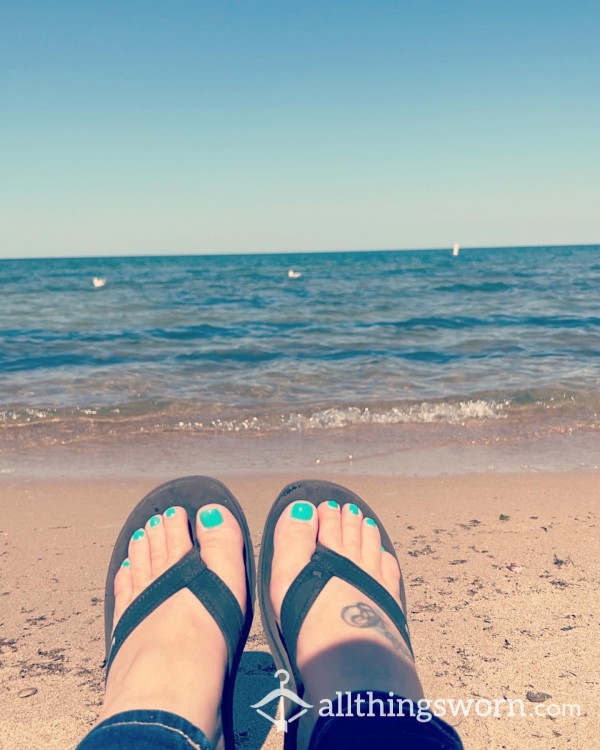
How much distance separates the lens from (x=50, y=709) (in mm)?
1514

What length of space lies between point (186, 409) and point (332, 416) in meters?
1.03

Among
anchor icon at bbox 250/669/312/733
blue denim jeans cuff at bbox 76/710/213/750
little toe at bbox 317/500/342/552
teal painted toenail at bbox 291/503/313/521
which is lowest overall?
anchor icon at bbox 250/669/312/733

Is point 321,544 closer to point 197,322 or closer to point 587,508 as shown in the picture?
point 587,508

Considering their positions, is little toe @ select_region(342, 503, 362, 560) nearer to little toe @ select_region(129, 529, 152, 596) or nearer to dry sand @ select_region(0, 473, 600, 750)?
dry sand @ select_region(0, 473, 600, 750)

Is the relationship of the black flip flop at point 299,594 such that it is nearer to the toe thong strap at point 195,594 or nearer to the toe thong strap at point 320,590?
the toe thong strap at point 320,590

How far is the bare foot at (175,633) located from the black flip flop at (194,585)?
2 cm

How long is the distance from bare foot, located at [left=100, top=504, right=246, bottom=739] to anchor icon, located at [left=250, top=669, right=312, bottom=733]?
0.54ft

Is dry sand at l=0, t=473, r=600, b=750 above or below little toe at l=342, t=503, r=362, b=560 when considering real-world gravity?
below

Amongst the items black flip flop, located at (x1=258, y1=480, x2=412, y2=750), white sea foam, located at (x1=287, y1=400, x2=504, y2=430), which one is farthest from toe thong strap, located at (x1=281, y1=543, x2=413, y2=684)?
white sea foam, located at (x1=287, y1=400, x2=504, y2=430)

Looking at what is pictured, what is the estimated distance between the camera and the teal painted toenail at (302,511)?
2.05m


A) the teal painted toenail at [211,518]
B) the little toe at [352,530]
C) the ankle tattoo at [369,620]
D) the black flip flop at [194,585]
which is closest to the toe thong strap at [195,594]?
the black flip flop at [194,585]

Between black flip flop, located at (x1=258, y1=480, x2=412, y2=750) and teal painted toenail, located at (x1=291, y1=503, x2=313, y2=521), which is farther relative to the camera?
teal painted toenail, located at (x1=291, y1=503, x2=313, y2=521)

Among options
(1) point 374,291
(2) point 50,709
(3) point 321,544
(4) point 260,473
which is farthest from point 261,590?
(1) point 374,291

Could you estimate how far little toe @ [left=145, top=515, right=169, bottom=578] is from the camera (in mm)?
1888
